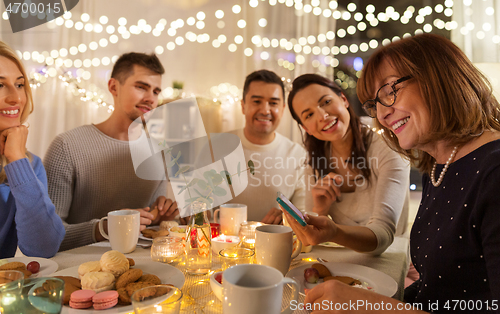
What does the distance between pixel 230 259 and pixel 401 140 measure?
556mm

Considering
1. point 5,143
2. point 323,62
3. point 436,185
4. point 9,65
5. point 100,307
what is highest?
point 323,62

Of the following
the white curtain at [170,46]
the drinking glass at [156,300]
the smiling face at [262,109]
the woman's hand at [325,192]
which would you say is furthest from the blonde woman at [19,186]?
the white curtain at [170,46]

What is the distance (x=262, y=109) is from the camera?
2.01 meters

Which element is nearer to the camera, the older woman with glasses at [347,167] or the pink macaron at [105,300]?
the pink macaron at [105,300]

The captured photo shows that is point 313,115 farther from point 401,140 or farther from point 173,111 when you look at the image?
point 173,111

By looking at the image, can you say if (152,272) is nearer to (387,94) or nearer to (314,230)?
(314,230)

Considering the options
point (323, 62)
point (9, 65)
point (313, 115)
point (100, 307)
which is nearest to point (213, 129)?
point (323, 62)

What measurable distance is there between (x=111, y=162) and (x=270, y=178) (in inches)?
36.0

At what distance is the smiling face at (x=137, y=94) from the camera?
1718mm

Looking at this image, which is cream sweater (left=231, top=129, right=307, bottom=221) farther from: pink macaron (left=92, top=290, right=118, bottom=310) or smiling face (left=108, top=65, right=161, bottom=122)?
pink macaron (left=92, top=290, right=118, bottom=310)

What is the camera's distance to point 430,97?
770mm

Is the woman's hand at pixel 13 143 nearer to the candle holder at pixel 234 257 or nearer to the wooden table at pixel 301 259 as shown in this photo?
the wooden table at pixel 301 259

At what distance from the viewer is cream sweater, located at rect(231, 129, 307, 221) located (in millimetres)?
1911

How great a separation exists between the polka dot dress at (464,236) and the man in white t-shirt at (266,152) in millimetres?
1146
